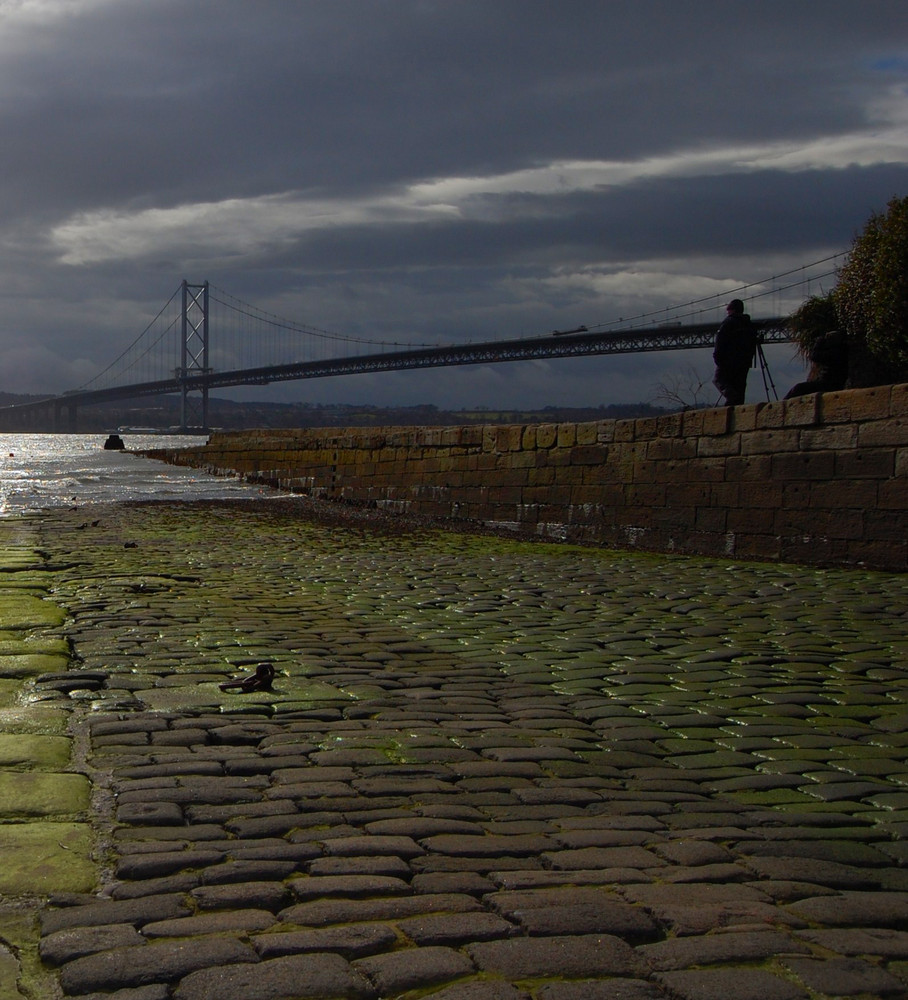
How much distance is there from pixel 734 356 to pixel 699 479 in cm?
250

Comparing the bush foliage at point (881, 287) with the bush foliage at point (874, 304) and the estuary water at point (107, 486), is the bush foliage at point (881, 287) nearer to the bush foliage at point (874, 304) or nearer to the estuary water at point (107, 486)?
the bush foliage at point (874, 304)

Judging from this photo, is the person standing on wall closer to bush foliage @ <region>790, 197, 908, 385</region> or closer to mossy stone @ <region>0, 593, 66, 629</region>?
bush foliage @ <region>790, 197, 908, 385</region>

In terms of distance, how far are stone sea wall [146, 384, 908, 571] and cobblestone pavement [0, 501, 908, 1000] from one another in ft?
7.88

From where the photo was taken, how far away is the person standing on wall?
489 inches

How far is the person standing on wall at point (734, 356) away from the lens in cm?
1241

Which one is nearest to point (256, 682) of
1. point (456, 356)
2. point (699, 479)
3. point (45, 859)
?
point (45, 859)

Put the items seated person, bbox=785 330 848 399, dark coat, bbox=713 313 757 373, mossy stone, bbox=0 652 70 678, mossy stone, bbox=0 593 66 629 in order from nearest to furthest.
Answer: mossy stone, bbox=0 652 70 678 → mossy stone, bbox=0 593 66 629 → seated person, bbox=785 330 848 399 → dark coat, bbox=713 313 757 373

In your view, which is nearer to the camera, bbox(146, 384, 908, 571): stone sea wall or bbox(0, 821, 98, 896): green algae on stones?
bbox(0, 821, 98, 896): green algae on stones

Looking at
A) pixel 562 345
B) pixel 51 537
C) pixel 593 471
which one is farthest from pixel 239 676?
pixel 562 345

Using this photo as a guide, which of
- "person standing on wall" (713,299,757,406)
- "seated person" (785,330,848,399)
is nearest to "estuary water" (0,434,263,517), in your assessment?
"person standing on wall" (713,299,757,406)

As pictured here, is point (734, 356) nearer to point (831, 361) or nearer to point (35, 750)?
point (831, 361)

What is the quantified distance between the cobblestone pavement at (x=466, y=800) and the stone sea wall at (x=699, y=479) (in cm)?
240

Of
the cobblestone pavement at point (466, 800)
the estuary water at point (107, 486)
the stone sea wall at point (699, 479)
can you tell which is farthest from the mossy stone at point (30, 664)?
the estuary water at point (107, 486)

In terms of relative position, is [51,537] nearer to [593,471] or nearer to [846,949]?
[593,471]
